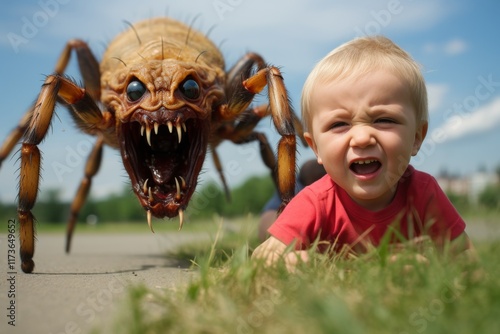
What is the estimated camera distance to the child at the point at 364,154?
2676 mm

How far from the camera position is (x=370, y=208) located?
2988 mm

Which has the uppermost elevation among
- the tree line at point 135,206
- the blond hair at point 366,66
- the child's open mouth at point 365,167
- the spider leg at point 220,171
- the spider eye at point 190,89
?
the blond hair at point 366,66

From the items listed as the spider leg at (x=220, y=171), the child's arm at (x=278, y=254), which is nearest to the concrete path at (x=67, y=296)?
the child's arm at (x=278, y=254)

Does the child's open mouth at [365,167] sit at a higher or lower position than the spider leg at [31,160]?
higher

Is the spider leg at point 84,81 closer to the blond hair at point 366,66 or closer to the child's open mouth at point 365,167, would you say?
the blond hair at point 366,66

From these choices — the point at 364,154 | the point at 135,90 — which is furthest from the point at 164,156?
the point at 364,154

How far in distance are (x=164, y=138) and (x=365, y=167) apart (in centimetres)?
193

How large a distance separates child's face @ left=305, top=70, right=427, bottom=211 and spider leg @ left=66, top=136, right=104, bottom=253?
3971 mm

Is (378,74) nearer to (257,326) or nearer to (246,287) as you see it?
(246,287)

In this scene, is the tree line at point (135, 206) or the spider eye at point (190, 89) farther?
the tree line at point (135, 206)

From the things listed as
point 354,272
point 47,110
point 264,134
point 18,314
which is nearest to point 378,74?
point 354,272

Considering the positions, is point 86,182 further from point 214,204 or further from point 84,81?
point 214,204

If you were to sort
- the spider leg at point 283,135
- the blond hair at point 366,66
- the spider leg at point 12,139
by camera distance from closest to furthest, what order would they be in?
1. the blond hair at point 366,66
2. the spider leg at point 283,135
3. the spider leg at point 12,139

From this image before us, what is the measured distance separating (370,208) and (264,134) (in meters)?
2.69
